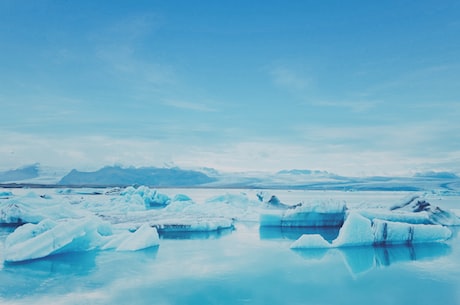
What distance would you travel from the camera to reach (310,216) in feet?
37.5

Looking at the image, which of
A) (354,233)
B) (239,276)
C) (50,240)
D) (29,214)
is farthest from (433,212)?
(29,214)

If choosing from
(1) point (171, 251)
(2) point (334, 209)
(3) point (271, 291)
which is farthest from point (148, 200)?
(3) point (271, 291)

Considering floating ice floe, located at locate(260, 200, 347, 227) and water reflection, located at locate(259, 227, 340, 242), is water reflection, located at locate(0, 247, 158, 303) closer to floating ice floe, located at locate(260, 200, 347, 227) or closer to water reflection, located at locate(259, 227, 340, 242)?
water reflection, located at locate(259, 227, 340, 242)

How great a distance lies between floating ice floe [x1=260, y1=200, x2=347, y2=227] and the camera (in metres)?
11.0

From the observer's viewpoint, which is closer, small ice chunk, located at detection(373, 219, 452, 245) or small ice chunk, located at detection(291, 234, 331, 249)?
small ice chunk, located at detection(291, 234, 331, 249)

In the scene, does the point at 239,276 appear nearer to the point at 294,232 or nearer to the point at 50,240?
the point at 50,240

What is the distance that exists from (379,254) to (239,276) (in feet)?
10.8

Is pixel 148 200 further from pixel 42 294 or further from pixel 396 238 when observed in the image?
pixel 42 294

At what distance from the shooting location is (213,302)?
181 inches

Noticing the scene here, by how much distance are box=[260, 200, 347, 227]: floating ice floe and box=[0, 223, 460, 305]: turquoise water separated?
282 centimetres

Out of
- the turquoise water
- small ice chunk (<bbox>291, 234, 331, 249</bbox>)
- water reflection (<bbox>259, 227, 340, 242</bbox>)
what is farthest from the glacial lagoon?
water reflection (<bbox>259, 227, 340, 242</bbox>)

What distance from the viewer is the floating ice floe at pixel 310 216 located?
11031mm

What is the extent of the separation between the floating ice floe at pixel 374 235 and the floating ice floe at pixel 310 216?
8.28 ft

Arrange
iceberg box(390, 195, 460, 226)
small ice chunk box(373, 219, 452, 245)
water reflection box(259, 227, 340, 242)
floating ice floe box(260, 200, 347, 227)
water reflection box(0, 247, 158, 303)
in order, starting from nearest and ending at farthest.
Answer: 1. water reflection box(0, 247, 158, 303)
2. small ice chunk box(373, 219, 452, 245)
3. water reflection box(259, 227, 340, 242)
4. floating ice floe box(260, 200, 347, 227)
5. iceberg box(390, 195, 460, 226)
